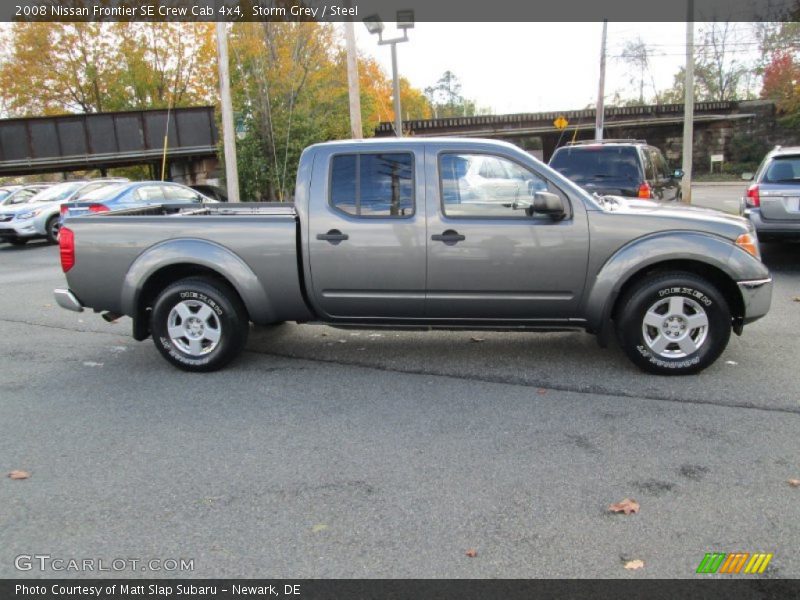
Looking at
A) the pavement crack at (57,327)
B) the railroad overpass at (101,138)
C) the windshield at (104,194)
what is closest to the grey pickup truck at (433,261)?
the pavement crack at (57,327)

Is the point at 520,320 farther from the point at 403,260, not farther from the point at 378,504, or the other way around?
the point at 378,504

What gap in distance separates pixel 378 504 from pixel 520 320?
2.50 metres

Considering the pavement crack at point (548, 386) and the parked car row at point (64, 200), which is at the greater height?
the parked car row at point (64, 200)

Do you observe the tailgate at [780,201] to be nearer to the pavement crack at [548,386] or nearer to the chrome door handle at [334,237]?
the pavement crack at [548,386]

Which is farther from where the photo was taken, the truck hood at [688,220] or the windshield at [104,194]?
the windshield at [104,194]

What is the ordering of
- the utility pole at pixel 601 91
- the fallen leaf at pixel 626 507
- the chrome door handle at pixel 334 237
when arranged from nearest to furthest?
the fallen leaf at pixel 626 507 < the chrome door handle at pixel 334 237 < the utility pole at pixel 601 91

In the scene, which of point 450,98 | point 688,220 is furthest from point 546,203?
point 450,98

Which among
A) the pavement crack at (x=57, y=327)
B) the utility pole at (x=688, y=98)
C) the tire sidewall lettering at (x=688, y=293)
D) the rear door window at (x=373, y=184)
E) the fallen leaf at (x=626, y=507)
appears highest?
the utility pole at (x=688, y=98)

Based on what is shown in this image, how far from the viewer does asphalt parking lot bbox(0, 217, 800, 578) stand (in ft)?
10.3

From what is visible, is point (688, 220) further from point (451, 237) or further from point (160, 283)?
point (160, 283)

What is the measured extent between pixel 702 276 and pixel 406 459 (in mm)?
2973

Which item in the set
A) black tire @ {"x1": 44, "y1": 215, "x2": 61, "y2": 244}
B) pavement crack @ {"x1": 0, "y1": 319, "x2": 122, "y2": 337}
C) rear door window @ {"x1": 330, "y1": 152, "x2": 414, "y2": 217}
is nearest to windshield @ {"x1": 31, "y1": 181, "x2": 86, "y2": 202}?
black tire @ {"x1": 44, "y1": 215, "x2": 61, "y2": 244}

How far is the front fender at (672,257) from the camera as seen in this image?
527cm

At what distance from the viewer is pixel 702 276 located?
5453 mm
